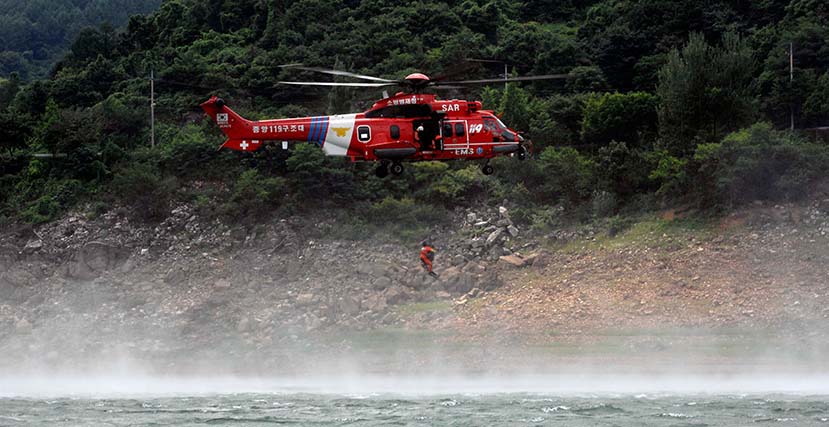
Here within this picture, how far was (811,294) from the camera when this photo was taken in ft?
158

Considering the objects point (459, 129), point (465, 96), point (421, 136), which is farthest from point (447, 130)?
point (465, 96)

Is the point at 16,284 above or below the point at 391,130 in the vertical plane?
below

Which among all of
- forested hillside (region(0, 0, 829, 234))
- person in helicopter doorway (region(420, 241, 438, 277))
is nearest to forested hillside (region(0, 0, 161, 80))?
forested hillside (region(0, 0, 829, 234))

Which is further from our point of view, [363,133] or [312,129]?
[312,129]

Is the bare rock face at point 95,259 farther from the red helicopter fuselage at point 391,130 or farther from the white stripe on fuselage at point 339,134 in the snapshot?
the white stripe on fuselage at point 339,134

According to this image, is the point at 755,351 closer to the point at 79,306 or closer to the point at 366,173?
the point at 366,173

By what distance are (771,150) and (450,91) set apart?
2011 centimetres

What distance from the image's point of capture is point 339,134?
1534 inches

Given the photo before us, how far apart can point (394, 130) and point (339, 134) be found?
70.4 inches

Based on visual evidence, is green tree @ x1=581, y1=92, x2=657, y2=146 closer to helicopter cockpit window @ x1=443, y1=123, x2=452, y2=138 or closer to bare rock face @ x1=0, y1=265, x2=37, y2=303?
helicopter cockpit window @ x1=443, y1=123, x2=452, y2=138

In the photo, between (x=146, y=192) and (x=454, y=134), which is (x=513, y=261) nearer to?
(x=454, y=134)

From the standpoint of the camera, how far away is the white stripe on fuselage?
38906 millimetres

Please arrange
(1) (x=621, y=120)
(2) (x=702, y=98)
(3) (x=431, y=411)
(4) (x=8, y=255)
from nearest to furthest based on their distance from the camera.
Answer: (3) (x=431, y=411) < (2) (x=702, y=98) < (4) (x=8, y=255) < (1) (x=621, y=120)

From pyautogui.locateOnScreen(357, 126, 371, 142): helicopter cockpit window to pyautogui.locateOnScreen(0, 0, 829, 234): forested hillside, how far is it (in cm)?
1935
